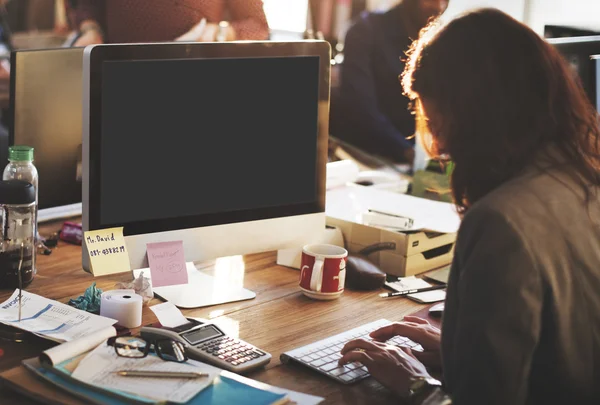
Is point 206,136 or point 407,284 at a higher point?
point 206,136

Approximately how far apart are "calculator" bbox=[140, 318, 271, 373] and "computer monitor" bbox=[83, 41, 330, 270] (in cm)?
21

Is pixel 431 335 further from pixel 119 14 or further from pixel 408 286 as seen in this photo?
pixel 119 14

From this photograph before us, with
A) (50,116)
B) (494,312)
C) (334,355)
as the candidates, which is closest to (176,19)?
(50,116)

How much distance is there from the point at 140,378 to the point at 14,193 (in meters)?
0.58

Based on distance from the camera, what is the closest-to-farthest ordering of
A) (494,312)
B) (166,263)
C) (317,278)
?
(494,312) → (166,263) → (317,278)

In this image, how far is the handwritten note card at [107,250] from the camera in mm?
1477

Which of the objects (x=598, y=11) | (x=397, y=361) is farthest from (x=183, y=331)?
(x=598, y=11)

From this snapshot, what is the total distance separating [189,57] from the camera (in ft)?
5.01

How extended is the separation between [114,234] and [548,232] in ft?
2.54

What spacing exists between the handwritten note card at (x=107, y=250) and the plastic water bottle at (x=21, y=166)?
0.27 metres

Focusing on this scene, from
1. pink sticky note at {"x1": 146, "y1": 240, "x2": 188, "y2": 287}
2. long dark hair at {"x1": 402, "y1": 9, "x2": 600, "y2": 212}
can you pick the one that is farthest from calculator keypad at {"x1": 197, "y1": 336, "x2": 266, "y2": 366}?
long dark hair at {"x1": 402, "y1": 9, "x2": 600, "y2": 212}

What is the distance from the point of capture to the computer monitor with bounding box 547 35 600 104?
7.39ft

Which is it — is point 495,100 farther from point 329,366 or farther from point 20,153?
point 20,153

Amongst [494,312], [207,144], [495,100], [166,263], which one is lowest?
[166,263]
